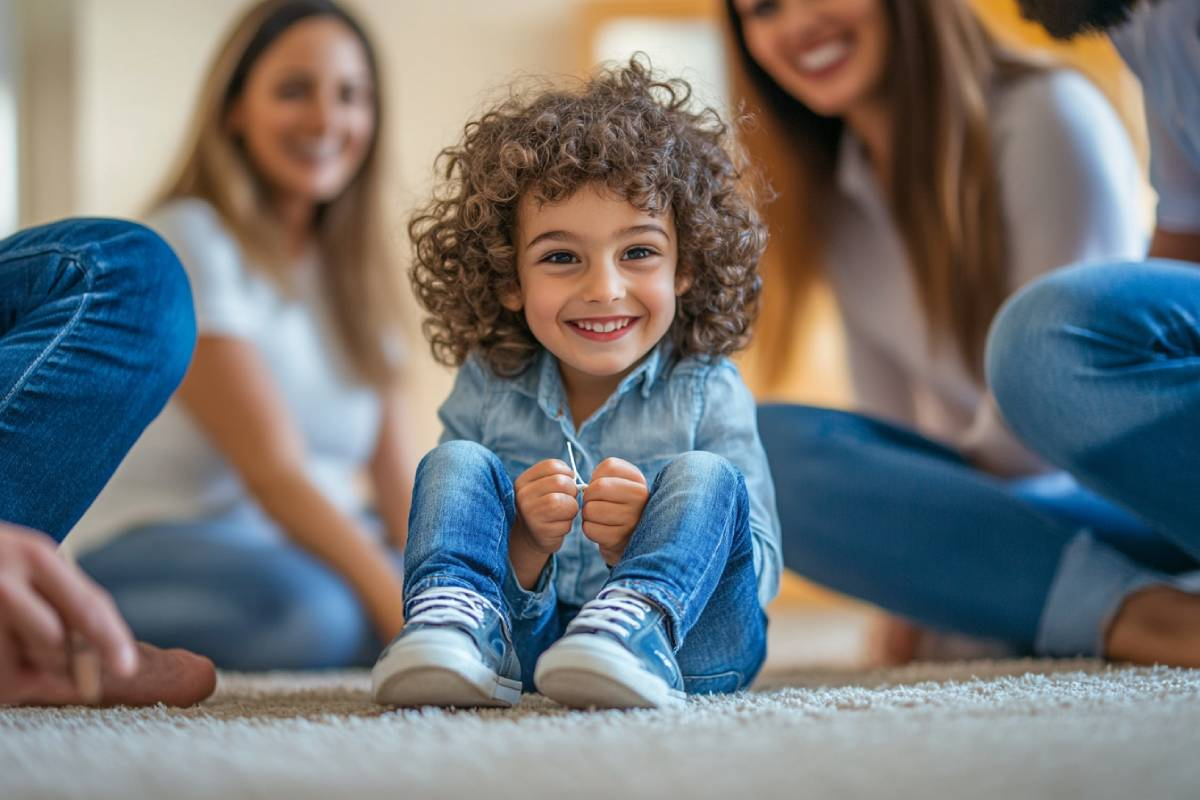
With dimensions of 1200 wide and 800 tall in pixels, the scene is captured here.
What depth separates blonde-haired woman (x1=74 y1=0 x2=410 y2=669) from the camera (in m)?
1.61

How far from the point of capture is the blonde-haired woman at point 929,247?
1.29m

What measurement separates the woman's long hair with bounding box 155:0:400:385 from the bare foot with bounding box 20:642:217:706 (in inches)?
35.8

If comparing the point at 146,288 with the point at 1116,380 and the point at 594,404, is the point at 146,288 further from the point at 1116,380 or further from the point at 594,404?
the point at 1116,380

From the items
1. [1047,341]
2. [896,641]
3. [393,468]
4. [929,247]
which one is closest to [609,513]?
[1047,341]

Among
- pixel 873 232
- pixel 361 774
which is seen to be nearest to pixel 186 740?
pixel 361 774

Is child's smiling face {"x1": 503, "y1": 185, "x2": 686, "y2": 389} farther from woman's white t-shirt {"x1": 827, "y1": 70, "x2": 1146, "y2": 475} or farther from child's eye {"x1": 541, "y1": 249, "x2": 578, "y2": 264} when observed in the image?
woman's white t-shirt {"x1": 827, "y1": 70, "x2": 1146, "y2": 475}

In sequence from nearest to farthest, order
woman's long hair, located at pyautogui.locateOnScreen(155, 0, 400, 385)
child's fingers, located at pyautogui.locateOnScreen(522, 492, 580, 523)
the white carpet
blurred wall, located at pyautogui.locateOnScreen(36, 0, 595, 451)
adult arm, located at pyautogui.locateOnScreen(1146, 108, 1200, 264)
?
the white carpet → child's fingers, located at pyautogui.locateOnScreen(522, 492, 580, 523) → adult arm, located at pyautogui.locateOnScreen(1146, 108, 1200, 264) → woman's long hair, located at pyautogui.locateOnScreen(155, 0, 400, 385) → blurred wall, located at pyautogui.locateOnScreen(36, 0, 595, 451)

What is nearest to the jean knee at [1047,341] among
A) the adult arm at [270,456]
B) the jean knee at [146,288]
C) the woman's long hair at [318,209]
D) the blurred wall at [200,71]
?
the jean knee at [146,288]

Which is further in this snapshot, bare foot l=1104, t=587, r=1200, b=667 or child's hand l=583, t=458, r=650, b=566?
bare foot l=1104, t=587, r=1200, b=667

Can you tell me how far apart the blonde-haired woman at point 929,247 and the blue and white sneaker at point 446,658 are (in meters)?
0.62

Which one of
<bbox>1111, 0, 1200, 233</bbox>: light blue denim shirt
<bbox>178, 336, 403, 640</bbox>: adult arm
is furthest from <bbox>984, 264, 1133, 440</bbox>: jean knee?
<bbox>178, 336, 403, 640</bbox>: adult arm

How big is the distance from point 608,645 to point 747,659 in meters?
0.24

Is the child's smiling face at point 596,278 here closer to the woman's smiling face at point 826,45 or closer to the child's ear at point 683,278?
the child's ear at point 683,278

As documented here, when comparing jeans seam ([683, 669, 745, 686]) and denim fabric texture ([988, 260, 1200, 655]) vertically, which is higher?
denim fabric texture ([988, 260, 1200, 655])
